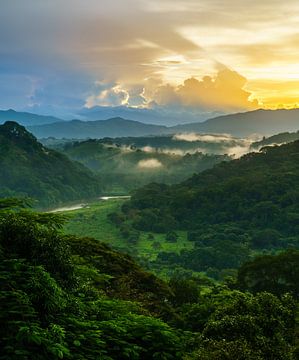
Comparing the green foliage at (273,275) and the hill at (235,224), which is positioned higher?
the green foliage at (273,275)

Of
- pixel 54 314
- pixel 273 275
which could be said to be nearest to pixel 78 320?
pixel 54 314

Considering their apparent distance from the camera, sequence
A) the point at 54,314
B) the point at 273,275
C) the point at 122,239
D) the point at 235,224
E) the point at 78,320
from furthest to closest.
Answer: the point at 235,224
the point at 122,239
the point at 273,275
the point at 78,320
the point at 54,314

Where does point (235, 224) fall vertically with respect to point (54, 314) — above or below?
below

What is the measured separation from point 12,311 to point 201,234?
16463cm

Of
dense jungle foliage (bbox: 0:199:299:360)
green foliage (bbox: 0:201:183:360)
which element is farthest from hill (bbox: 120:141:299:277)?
green foliage (bbox: 0:201:183:360)

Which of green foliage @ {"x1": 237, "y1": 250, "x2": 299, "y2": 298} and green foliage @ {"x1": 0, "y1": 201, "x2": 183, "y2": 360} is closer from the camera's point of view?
green foliage @ {"x1": 0, "y1": 201, "x2": 183, "y2": 360}

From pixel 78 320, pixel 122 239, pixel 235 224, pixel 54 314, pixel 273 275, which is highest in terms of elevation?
pixel 54 314

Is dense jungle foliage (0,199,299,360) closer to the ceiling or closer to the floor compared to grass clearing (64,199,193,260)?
closer to the ceiling

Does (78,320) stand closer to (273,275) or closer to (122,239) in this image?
(273,275)

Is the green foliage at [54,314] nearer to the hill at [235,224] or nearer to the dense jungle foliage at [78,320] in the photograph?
the dense jungle foliage at [78,320]

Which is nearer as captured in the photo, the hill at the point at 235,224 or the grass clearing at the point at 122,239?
the hill at the point at 235,224

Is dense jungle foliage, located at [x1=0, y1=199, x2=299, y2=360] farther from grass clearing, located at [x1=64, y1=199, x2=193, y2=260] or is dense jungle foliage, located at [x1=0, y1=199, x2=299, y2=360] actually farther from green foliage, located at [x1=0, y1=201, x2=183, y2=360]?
grass clearing, located at [x1=64, y1=199, x2=193, y2=260]

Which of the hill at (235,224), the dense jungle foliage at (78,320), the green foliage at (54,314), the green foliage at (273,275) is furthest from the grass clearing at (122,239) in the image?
the green foliage at (54,314)

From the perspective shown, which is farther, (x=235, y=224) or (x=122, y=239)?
(x=235, y=224)
